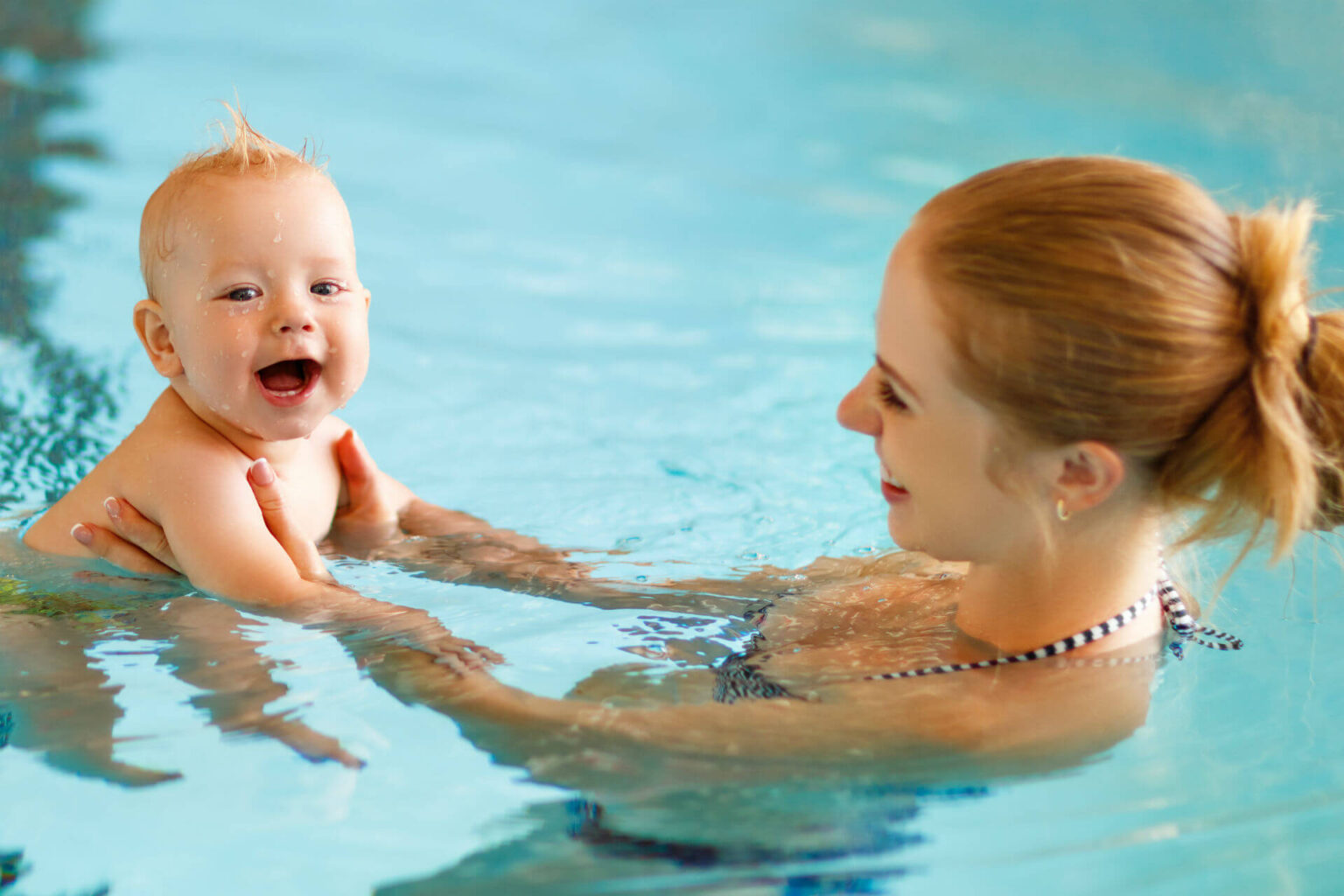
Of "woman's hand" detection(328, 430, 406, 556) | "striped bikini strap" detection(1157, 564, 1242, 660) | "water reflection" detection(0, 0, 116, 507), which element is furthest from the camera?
"water reflection" detection(0, 0, 116, 507)

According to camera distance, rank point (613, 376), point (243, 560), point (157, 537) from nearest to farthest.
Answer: point (243, 560), point (157, 537), point (613, 376)

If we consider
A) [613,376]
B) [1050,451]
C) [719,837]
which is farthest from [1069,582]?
[613,376]

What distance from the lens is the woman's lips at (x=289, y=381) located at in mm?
Result: 1914

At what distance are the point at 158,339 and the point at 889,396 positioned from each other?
1.22 meters

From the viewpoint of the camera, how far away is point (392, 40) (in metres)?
5.62

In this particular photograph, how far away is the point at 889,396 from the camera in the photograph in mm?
1513

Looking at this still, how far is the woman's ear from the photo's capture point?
1.40 meters

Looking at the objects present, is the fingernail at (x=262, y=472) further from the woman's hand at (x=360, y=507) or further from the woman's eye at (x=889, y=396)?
the woman's eye at (x=889, y=396)

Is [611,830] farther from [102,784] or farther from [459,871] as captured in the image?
[102,784]

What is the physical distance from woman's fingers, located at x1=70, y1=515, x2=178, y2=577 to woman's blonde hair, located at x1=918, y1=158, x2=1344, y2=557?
1.33m

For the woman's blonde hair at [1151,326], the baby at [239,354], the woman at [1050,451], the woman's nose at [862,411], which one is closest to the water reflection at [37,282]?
the baby at [239,354]

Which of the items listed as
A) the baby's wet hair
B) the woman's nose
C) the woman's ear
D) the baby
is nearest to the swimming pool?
the baby

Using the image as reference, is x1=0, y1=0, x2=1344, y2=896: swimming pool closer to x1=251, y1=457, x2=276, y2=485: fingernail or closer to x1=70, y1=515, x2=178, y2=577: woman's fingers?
x1=70, y1=515, x2=178, y2=577: woman's fingers

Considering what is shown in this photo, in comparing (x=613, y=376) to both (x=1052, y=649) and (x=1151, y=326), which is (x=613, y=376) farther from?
(x=1151, y=326)
